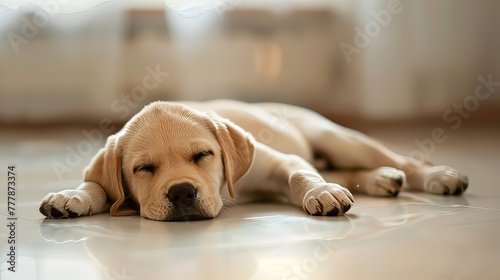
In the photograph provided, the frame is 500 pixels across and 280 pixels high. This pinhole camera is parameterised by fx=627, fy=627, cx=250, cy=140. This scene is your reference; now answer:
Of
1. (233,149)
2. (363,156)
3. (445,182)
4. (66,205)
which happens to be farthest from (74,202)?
(445,182)

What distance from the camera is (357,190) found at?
3125 mm

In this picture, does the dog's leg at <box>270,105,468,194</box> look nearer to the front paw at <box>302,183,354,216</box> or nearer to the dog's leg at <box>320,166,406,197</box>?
the dog's leg at <box>320,166,406,197</box>

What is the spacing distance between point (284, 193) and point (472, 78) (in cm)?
390

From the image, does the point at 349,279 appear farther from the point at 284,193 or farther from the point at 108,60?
the point at 108,60

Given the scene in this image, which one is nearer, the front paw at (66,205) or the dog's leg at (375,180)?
the front paw at (66,205)

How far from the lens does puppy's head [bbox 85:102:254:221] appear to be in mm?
2273

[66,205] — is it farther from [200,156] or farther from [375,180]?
[375,180]

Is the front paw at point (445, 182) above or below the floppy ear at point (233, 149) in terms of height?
below

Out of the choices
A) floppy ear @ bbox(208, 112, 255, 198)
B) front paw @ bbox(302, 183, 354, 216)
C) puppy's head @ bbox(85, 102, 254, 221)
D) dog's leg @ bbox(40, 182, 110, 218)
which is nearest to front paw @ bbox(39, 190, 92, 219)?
dog's leg @ bbox(40, 182, 110, 218)

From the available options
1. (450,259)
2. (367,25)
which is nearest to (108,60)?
(367,25)

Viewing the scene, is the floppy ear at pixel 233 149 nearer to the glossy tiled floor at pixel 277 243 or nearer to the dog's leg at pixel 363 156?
the glossy tiled floor at pixel 277 243

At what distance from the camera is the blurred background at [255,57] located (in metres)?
5.97

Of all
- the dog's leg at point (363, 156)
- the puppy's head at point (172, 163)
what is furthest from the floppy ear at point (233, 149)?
the dog's leg at point (363, 156)

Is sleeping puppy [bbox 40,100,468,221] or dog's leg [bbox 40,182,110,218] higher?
sleeping puppy [bbox 40,100,468,221]
